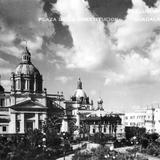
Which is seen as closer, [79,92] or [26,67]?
[26,67]

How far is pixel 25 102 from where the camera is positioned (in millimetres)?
68438

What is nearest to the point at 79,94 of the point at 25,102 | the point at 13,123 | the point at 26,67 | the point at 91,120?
the point at 91,120

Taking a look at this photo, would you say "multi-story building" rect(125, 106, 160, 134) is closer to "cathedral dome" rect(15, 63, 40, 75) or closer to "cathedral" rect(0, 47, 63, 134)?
"cathedral" rect(0, 47, 63, 134)

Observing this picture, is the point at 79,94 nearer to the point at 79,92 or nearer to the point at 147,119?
the point at 79,92

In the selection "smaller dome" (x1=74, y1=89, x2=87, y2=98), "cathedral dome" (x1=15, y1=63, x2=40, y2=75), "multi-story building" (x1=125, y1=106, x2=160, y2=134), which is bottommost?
"multi-story building" (x1=125, y1=106, x2=160, y2=134)

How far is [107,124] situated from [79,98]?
20621mm

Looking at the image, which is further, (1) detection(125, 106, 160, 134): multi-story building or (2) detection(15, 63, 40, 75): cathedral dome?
(1) detection(125, 106, 160, 134): multi-story building

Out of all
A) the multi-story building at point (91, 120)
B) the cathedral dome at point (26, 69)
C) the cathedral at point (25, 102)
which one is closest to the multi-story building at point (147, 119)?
the multi-story building at point (91, 120)

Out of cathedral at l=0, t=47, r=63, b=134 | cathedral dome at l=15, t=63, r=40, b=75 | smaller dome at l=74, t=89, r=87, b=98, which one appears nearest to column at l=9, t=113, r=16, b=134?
cathedral at l=0, t=47, r=63, b=134

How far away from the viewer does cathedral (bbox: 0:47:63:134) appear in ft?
222

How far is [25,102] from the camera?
6844 cm

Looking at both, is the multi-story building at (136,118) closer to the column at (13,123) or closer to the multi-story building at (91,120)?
the multi-story building at (91,120)

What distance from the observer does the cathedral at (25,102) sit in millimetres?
67688

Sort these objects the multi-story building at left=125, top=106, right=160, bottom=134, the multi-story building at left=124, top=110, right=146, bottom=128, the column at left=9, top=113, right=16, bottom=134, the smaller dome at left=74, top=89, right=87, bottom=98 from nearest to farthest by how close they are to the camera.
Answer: the column at left=9, top=113, right=16, bottom=134, the multi-story building at left=125, top=106, right=160, bottom=134, the smaller dome at left=74, top=89, right=87, bottom=98, the multi-story building at left=124, top=110, right=146, bottom=128
